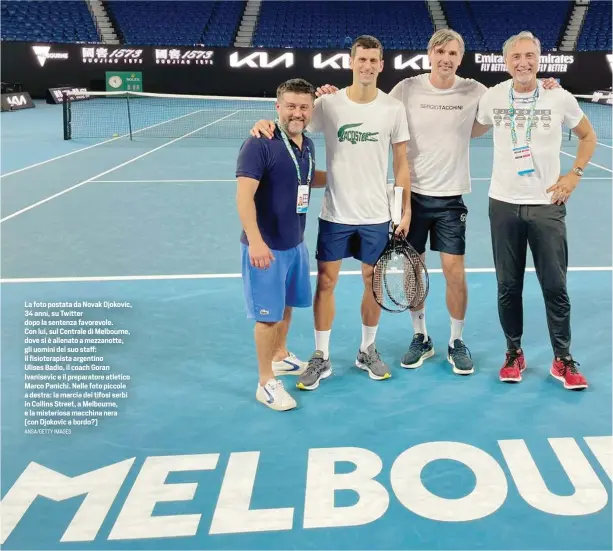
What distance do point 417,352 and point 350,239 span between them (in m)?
0.95

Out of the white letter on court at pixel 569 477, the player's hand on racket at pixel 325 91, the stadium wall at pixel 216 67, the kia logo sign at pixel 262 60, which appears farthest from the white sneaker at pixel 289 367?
the kia logo sign at pixel 262 60

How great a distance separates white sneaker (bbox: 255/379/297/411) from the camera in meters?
4.18

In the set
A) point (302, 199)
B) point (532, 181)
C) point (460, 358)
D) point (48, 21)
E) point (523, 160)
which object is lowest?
point (460, 358)

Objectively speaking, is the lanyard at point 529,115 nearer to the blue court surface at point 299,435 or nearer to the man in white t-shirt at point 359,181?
the man in white t-shirt at point 359,181

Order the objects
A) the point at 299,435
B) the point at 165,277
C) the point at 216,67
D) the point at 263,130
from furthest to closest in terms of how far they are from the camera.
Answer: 1. the point at 216,67
2. the point at 165,277
3. the point at 263,130
4. the point at 299,435

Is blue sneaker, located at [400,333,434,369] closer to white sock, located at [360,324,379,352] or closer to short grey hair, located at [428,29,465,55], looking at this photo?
white sock, located at [360,324,379,352]

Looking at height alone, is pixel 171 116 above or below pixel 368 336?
below

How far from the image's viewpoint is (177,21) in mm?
33188

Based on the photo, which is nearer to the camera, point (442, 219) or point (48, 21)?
point (442, 219)

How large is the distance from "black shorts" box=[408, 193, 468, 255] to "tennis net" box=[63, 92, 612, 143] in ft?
29.8

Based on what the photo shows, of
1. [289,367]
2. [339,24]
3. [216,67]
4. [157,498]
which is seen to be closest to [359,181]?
[289,367]

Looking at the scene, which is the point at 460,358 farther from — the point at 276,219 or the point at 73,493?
the point at 73,493

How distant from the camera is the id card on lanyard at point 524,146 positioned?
166 inches

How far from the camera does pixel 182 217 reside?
8812 mm
